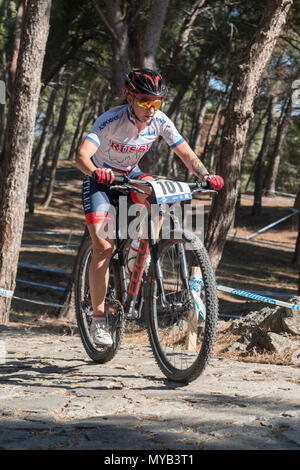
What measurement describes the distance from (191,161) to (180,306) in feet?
3.99

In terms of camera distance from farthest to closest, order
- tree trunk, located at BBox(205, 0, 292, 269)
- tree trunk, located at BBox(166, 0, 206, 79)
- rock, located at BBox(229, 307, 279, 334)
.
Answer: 1. tree trunk, located at BBox(166, 0, 206, 79)
2. tree trunk, located at BBox(205, 0, 292, 269)
3. rock, located at BBox(229, 307, 279, 334)

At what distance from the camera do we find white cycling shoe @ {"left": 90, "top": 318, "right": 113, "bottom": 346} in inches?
191

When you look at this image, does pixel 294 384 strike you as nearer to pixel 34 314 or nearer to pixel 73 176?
pixel 34 314

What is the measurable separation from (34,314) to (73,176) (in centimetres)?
3190

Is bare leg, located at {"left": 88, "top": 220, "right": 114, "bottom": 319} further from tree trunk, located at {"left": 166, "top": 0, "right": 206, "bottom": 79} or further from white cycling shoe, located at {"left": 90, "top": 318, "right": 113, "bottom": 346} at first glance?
tree trunk, located at {"left": 166, "top": 0, "right": 206, "bottom": 79}

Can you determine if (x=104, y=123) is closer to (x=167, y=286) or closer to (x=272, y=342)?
(x=167, y=286)

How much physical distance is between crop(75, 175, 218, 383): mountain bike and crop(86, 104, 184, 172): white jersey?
27 cm

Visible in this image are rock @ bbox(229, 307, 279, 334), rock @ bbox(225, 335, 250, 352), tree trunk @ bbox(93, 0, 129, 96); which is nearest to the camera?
rock @ bbox(225, 335, 250, 352)

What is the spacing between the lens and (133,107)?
4.47 m

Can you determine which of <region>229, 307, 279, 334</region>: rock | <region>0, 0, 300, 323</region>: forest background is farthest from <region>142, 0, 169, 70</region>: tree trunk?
<region>229, 307, 279, 334</region>: rock

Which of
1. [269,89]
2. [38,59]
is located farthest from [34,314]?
[269,89]

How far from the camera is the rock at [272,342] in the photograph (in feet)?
18.6

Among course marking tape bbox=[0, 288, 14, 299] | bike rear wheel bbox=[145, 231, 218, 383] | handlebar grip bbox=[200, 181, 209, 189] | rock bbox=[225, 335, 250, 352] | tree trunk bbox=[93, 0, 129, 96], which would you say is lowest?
course marking tape bbox=[0, 288, 14, 299]

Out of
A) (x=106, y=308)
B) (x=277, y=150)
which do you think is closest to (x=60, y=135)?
(x=277, y=150)
